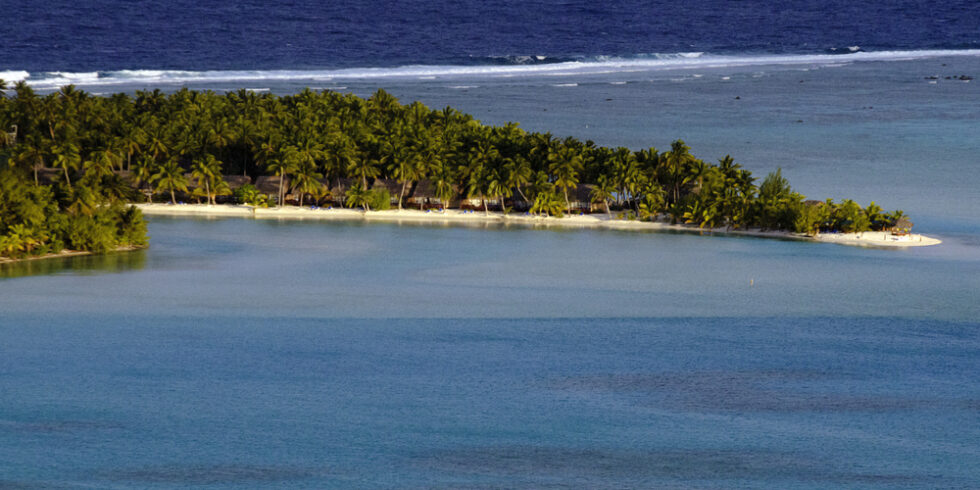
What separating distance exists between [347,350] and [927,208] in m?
73.0

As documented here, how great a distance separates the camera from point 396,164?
387 ft

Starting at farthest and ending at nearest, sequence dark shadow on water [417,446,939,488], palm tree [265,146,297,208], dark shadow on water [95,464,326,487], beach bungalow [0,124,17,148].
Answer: beach bungalow [0,124,17,148], palm tree [265,146,297,208], dark shadow on water [417,446,939,488], dark shadow on water [95,464,326,487]

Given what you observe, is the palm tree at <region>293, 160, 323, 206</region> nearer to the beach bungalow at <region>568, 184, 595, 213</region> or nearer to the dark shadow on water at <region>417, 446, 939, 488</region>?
the beach bungalow at <region>568, 184, 595, 213</region>

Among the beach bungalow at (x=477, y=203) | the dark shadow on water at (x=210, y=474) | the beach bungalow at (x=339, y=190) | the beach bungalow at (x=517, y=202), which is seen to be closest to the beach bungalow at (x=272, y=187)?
the beach bungalow at (x=339, y=190)

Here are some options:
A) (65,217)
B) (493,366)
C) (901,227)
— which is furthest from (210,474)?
(901,227)

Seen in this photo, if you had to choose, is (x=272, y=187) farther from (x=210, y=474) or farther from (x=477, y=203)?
(x=210, y=474)

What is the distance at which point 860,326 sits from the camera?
84188 millimetres

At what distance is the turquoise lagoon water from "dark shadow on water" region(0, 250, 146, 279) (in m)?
0.35

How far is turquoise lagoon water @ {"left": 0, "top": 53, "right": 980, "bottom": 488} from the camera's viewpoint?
59062 mm

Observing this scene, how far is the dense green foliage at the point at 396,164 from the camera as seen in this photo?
11331 centimetres

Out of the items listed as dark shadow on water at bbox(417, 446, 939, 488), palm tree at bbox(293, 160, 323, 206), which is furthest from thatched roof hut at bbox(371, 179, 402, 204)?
dark shadow on water at bbox(417, 446, 939, 488)

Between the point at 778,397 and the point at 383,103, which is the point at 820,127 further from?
the point at 778,397

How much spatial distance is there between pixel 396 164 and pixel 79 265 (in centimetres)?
3140

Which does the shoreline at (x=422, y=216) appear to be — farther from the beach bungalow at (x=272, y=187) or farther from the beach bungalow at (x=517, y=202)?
the beach bungalow at (x=272, y=187)
